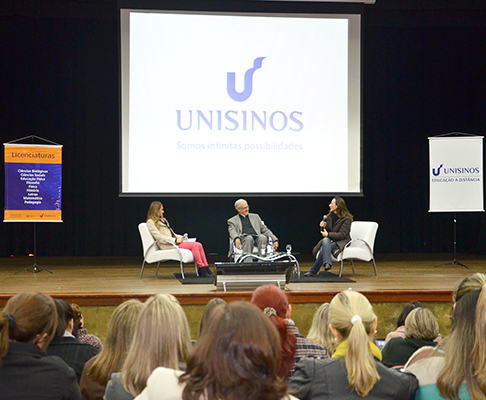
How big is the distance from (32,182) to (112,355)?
5079 millimetres

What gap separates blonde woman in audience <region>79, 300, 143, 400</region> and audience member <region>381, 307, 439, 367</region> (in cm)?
122

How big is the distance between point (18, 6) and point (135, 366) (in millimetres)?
7668

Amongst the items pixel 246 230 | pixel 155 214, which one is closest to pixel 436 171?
pixel 246 230

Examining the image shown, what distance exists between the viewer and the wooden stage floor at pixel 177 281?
4.68 meters

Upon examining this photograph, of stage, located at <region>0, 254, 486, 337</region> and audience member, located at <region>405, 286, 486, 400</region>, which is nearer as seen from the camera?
audience member, located at <region>405, 286, 486, 400</region>

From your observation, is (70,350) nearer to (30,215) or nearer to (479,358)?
(479,358)

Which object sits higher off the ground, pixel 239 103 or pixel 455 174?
pixel 239 103

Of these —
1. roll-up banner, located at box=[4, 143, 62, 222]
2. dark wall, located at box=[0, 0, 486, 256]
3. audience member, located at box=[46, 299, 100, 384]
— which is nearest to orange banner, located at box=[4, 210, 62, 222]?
roll-up banner, located at box=[4, 143, 62, 222]

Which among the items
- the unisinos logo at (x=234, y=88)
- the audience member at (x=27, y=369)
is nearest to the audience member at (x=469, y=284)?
the audience member at (x=27, y=369)

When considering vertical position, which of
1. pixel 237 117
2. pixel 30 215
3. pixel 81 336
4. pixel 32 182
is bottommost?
pixel 81 336

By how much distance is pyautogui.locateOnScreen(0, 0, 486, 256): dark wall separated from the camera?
8398 mm

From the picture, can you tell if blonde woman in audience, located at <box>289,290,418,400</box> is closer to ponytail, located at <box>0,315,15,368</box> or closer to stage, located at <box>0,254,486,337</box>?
ponytail, located at <box>0,315,15,368</box>

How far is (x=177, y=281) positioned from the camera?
5.86 m

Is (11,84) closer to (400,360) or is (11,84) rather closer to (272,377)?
(400,360)
